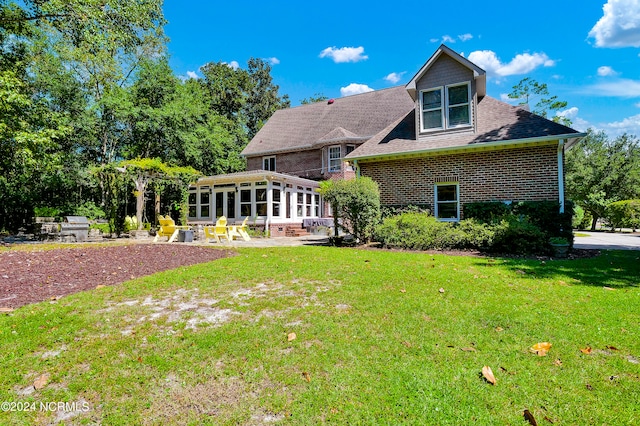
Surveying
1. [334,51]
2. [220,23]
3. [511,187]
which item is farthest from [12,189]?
[334,51]

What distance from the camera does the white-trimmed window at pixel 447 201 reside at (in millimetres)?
12156

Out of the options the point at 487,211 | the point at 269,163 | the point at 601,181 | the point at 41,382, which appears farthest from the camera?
the point at 601,181

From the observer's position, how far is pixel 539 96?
1281 inches

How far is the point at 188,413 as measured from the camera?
6.99 feet

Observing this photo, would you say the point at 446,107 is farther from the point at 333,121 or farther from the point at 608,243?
the point at 333,121

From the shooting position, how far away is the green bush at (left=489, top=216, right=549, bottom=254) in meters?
9.09

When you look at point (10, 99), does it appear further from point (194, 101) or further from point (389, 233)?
point (194, 101)

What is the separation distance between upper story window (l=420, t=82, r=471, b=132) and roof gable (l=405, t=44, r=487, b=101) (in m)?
0.46

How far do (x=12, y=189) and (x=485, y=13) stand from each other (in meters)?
27.8

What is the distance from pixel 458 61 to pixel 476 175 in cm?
454

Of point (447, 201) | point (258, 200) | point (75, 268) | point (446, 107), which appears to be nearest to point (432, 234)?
point (447, 201)

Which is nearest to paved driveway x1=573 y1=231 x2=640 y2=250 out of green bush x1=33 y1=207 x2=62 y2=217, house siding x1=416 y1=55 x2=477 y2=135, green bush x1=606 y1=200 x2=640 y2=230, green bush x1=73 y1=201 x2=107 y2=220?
house siding x1=416 y1=55 x2=477 y2=135

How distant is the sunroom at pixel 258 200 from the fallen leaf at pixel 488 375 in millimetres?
15960

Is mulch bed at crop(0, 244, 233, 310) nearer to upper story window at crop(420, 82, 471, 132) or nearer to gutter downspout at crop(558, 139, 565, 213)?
upper story window at crop(420, 82, 471, 132)
